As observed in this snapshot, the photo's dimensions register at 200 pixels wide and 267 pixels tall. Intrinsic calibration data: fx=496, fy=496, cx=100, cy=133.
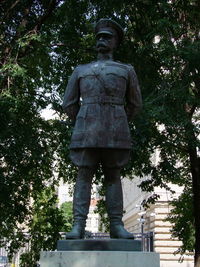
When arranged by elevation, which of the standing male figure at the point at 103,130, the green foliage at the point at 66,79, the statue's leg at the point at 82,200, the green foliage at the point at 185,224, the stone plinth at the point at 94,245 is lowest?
the stone plinth at the point at 94,245

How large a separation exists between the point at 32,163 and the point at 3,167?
888mm

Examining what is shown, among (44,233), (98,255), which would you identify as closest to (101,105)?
(98,255)

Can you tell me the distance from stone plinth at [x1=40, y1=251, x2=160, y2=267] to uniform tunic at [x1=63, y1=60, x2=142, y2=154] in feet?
3.96

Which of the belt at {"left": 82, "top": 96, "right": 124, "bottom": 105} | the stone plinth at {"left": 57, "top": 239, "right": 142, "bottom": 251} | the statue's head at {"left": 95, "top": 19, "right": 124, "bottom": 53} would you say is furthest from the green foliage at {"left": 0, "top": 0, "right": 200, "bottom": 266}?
the stone plinth at {"left": 57, "top": 239, "right": 142, "bottom": 251}

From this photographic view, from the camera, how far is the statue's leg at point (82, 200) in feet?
17.7

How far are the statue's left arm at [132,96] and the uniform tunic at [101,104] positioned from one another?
0.01 meters

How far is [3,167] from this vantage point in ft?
42.1

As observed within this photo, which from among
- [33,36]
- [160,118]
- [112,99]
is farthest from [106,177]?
[33,36]

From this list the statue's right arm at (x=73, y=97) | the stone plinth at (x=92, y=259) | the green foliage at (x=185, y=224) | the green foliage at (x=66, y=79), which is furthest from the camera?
the green foliage at (x=185, y=224)

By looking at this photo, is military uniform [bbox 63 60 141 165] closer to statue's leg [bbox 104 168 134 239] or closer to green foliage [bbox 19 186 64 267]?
statue's leg [bbox 104 168 134 239]

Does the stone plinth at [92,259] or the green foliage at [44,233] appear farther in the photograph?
the green foliage at [44,233]

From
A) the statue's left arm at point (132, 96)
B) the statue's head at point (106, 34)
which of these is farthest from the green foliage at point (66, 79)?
the statue's head at point (106, 34)

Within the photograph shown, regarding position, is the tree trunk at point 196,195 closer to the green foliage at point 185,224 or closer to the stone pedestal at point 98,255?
the green foliage at point 185,224

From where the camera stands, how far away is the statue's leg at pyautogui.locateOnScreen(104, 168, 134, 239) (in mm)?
5466
